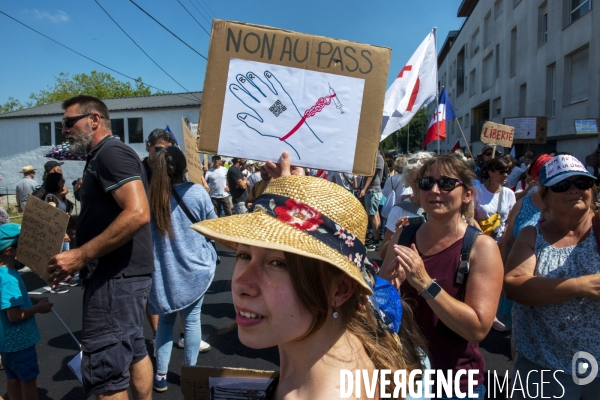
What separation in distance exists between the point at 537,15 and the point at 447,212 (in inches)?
853

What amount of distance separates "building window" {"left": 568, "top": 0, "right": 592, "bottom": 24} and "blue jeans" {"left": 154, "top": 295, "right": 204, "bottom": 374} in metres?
17.3

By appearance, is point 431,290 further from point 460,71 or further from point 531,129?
point 460,71

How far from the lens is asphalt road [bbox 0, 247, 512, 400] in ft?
11.7

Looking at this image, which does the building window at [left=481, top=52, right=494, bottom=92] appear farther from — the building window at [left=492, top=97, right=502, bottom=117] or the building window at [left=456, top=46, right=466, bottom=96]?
the building window at [left=456, top=46, right=466, bottom=96]

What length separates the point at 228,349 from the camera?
4.20 m

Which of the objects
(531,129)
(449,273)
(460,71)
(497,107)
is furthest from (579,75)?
(460,71)

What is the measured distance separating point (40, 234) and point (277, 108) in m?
1.78

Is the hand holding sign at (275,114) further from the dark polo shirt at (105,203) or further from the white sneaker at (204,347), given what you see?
the white sneaker at (204,347)

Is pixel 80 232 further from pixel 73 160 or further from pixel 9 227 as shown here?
pixel 73 160

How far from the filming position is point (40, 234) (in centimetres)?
264

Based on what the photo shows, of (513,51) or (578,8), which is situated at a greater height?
(513,51)

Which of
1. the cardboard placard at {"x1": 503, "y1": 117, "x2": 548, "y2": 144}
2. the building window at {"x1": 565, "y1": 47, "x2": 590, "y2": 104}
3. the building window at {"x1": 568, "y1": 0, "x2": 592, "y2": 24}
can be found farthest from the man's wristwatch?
the building window at {"x1": 568, "y1": 0, "x2": 592, "y2": 24}

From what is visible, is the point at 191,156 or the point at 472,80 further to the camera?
the point at 472,80

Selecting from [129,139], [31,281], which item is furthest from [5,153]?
[31,281]
